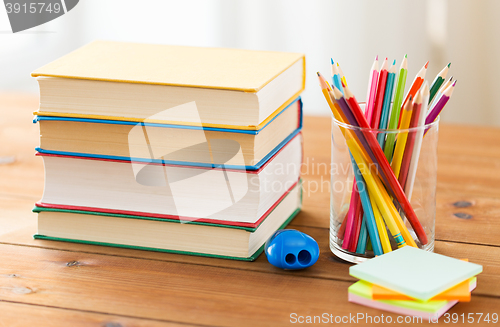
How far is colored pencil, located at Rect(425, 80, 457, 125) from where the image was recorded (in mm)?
604

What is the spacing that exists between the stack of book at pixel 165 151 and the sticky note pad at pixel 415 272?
6.1 inches

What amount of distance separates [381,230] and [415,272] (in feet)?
0.25

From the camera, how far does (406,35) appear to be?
1763 millimetres

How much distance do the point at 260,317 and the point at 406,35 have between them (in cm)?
140

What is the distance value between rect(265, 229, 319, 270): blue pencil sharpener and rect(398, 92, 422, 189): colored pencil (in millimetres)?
122

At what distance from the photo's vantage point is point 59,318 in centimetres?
56

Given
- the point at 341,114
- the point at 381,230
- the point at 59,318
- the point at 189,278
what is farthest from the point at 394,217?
the point at 59,318

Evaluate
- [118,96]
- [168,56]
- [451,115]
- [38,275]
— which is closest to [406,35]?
[451,115]

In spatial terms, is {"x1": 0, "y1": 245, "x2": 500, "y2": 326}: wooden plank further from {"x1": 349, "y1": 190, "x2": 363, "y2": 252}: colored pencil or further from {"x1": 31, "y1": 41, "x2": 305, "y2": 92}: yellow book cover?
{"x1": 31, "y1": 41, "x2": 305, "y2": 92}: yellow book cover

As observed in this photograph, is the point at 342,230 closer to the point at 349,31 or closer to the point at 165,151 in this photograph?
the point at 165,151

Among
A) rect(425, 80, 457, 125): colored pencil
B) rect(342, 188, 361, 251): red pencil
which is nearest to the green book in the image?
rect(342, 188, 361, 251): red pencil

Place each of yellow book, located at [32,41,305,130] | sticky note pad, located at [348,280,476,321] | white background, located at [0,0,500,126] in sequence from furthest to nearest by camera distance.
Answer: white background, located at [0,0,500,126], yellow book, located at [32,41,305,130], sticky note pad, located at [348,280,476,321]

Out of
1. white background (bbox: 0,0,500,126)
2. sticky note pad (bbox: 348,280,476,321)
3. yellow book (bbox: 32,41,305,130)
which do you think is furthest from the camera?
white background (bbox: 0,0,500,126)

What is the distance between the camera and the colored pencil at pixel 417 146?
59 centimetres
